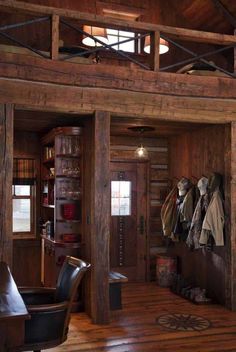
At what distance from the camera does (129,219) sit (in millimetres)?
6824

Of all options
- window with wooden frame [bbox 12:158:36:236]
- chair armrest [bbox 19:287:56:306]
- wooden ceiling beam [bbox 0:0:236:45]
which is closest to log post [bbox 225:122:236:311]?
wooden ceiling beam [bbox 0:0:236:45]

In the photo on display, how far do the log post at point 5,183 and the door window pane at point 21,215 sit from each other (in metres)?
2.22

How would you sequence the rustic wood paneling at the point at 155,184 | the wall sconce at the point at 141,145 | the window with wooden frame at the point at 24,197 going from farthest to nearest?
1. the rustic wood paneling at the point at 155,184
2. the window with wooden frame at the point at 24,197
3. the wall sconce at the point at 141,145

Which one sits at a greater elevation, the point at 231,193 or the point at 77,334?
the point at 231,193

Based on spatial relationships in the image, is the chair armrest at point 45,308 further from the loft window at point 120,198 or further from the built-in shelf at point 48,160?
the loft window at point 120,198

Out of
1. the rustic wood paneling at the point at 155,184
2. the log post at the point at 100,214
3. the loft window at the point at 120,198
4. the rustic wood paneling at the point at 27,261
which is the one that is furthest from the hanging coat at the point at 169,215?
the rustic wood paneling at the point at 27,261

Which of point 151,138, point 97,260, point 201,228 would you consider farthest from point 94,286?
point 151,138

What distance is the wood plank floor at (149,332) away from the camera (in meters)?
3.85

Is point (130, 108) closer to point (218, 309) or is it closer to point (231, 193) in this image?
point (231, 193)

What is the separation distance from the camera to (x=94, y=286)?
4.62m

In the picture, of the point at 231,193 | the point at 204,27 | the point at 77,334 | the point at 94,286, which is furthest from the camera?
the point at 204,27

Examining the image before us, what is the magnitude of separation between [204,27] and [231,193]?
3.11 m

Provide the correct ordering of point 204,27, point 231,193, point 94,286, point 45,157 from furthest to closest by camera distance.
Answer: point 204,27 → point 45,157 → point 231,193 → point 94,286

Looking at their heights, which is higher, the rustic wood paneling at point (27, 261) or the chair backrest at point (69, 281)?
the chair backrest at point (69, 281)
